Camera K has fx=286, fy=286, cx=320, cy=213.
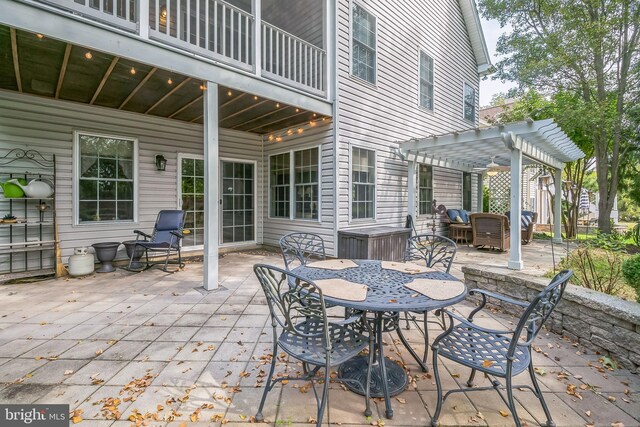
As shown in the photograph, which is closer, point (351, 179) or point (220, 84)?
point (220, 84)

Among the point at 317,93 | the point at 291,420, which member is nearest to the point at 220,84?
the point at 317,93

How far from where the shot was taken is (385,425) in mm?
1657

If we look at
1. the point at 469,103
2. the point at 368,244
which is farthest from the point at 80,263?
the point at 469,103

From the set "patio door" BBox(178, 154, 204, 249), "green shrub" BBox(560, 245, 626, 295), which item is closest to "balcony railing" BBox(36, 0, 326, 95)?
"patio door" BBox(178, 154, 204, 249)

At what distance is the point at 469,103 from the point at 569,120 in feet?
11.2

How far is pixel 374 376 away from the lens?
2.07m

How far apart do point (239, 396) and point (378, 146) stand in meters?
5.80

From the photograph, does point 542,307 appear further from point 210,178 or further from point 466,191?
point 466,191

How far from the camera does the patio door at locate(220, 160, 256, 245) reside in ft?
22.2

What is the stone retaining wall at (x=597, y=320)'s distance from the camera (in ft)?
7.41

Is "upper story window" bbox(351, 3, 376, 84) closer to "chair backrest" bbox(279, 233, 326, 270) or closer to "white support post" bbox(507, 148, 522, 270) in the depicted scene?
"white support post" bbox(507, 148, 522, 270)

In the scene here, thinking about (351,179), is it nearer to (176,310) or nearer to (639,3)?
(176,310)

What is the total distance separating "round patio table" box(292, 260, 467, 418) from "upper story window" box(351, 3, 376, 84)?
5.11 metres

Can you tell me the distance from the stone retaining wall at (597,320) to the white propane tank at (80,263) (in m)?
6.13
